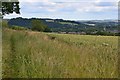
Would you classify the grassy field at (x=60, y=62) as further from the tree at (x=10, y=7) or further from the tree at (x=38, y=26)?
the tree at (x=10, y=7)

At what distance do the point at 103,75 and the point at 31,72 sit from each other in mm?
1723

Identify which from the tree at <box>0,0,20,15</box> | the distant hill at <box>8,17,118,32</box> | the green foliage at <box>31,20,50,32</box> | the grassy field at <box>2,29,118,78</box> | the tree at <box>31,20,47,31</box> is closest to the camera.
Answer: the grassy field at <box>2,29,118,78</box>

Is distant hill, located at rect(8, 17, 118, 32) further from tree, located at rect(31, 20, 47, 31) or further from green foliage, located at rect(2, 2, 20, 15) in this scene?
green foliage, located at rect(2, 2, 20, 15)

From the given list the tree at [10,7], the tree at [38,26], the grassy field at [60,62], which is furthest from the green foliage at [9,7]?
the grassy field at [60,62]

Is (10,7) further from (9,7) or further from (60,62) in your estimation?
(60,62)

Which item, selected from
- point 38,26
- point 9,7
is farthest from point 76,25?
point 9,7

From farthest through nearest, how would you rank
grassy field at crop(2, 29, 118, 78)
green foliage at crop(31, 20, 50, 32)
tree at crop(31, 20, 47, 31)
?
tree at crop(31, 20, 47, 31)
green foliage at crop(31, 20, 50, 32)
grassy field at crop(2, 29, 118, 78)

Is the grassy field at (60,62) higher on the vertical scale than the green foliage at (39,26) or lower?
lower

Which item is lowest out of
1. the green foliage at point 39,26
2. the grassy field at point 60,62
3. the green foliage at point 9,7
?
the grassy field at point 60,62

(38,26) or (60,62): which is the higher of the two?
(38,26)

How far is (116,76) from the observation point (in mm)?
6750

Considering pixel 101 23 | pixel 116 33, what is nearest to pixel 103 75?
pixel 116 33

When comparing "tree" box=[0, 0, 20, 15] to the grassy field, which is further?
"tree" box=[0, 0, 20, 15]

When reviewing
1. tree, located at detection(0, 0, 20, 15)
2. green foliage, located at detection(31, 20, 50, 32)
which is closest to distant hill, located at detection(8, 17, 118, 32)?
green foliage, located at detection(31, 20, 50, 32)
